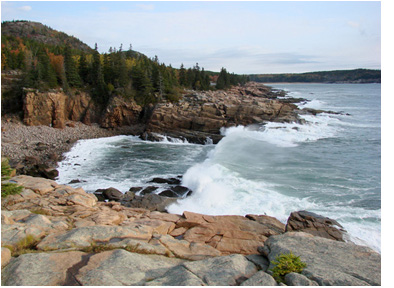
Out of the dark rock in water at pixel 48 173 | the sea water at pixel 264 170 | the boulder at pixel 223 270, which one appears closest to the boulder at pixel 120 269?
the boulder at pixel 223 270

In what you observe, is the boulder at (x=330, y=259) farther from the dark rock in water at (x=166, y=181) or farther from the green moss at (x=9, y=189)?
the dark rock in water at (x=166, y=181)

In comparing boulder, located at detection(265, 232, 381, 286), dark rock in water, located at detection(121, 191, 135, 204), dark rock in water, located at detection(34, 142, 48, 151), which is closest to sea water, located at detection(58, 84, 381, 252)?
dark rock in water, located at detection(121, 191, 135, 204)

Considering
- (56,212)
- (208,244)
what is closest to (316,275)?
(208,244)

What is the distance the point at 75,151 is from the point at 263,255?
90.0 ft

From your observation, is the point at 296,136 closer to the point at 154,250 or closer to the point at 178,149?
the point at 178,149

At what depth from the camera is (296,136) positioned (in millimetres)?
34781

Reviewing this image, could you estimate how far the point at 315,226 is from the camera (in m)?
11.7

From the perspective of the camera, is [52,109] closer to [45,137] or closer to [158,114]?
[45,137]

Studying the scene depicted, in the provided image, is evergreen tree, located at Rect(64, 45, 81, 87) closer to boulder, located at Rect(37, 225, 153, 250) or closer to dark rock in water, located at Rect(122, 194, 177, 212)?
dark rock in water, located at Rect(122, 194, 177, 212)

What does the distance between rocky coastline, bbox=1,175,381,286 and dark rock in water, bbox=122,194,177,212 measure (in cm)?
256

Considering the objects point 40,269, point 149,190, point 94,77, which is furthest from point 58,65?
point 40,269

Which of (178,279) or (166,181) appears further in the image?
(166,181)

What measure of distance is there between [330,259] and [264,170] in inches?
563

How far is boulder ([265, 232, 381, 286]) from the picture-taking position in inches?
240
